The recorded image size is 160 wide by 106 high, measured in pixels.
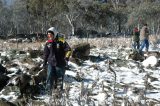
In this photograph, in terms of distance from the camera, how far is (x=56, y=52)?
9305 millimetres

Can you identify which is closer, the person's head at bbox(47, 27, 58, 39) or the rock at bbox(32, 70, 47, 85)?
the person's head at bbox(47, 27, 58, 39)

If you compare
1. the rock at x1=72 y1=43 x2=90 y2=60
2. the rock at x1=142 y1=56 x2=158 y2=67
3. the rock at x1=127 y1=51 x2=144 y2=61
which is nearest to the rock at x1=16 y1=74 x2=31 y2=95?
the rock at x1=72 y1=43 x2=90 y2=60

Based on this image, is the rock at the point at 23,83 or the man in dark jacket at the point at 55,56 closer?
the man in dark jacket at the point at 55,56

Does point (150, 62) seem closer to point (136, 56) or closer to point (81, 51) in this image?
point (136, 56)

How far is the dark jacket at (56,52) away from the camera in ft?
30.3

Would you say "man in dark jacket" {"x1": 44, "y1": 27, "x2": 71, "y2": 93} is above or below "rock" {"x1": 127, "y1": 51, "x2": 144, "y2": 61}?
above

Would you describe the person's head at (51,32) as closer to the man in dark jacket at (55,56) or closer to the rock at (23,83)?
the man in dark jacket at (55,56)

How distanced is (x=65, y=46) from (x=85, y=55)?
7478mm

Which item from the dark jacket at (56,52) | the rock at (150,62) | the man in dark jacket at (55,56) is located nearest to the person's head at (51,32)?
the man in dark jacket at (55,56)

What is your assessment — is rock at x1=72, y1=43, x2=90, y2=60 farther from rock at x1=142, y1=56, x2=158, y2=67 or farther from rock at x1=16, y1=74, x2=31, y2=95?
rock at x1=16, y1=74, x2=31, y2=95

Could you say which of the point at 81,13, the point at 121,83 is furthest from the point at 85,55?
the point at 81,13

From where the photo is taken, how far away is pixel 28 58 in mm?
14438

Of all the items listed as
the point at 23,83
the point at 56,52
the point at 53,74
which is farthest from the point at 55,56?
the point at 23,83

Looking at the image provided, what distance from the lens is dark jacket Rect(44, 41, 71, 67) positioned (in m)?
9.24
